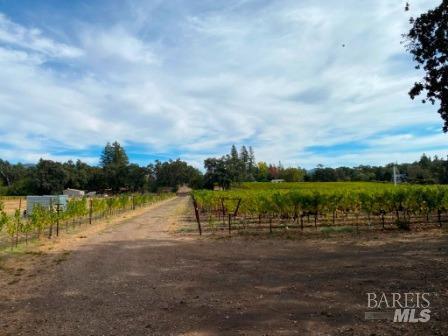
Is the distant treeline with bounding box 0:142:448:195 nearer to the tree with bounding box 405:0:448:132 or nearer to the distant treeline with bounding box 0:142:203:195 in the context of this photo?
the distant treeline with bounding box 0:142:203:195

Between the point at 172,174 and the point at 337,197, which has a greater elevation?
the point at 172,174

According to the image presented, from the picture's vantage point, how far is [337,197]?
21.8 meters

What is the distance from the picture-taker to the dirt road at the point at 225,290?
602cm

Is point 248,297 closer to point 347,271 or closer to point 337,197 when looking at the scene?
point 347,271

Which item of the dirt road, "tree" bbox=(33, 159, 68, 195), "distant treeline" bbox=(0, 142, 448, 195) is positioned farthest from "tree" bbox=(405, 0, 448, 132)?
"tree" bbox=(33, 159, 68, 195)

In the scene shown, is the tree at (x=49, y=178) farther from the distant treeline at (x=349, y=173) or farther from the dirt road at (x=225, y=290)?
the dirt road at (x=225, y=290)

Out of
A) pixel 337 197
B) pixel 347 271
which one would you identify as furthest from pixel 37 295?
pixel 337 197

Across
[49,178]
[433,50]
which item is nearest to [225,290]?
[433,50]

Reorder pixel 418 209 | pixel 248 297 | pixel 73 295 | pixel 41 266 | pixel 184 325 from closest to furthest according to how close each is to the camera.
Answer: pixel 184 325 → pixel 248 297 → pixel 73 295 → pixel 41 266 → pixel 418 209

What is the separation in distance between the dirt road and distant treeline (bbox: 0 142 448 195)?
74.1 m

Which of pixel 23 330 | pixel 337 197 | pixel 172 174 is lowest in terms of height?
pixel 23 330

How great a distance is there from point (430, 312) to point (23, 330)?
619 cm

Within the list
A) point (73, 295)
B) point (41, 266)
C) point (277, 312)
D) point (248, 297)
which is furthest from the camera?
point (41, 266)

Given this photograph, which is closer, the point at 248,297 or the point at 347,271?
the point at 248,297
